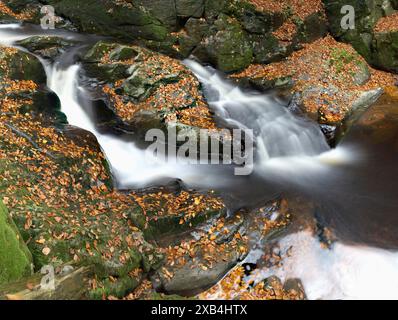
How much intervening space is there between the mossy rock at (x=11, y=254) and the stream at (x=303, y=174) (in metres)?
3.90

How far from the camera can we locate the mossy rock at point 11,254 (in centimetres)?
470

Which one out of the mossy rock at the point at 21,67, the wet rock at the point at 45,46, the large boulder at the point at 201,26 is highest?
the large boulder at the point at 201,26

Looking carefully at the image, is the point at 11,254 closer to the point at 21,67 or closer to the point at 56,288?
the point at 56,288

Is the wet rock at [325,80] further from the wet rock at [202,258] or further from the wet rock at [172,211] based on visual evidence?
the wet rock at [202,258]

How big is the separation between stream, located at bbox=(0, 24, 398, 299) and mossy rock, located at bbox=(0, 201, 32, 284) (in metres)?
3.90

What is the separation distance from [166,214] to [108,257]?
5.98ft

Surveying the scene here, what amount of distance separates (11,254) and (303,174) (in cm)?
756

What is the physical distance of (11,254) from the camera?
15.9 feet

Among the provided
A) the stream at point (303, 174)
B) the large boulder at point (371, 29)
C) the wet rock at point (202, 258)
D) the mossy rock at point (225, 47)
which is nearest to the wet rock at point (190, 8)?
the mossy rock at point (225, 47)

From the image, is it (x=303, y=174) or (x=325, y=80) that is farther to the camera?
(x=325, y=80)

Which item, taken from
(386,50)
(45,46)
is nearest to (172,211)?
(45,46)

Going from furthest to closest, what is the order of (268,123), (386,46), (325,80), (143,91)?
(386,46)
(325,80)
(268,123)
(143,91)

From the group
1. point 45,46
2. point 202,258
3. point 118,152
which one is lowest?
point 202,258

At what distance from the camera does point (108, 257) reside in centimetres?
615
